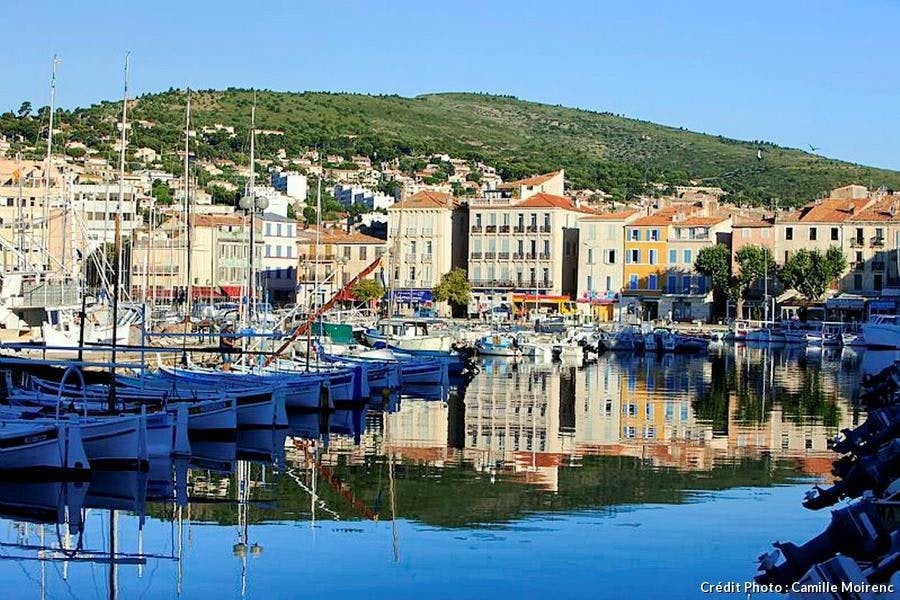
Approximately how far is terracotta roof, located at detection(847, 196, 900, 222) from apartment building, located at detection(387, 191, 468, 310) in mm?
26081

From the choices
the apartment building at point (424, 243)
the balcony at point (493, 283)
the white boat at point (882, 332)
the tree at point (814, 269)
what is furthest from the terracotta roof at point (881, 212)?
the apartment building at point (424, 243)

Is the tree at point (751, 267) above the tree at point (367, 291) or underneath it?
above

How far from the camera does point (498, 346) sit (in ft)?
257

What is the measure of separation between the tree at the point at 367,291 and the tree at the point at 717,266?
20.4 m

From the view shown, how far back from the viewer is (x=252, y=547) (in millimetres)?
21859

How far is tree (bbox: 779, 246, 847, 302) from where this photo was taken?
99.4m

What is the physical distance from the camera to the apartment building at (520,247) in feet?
352

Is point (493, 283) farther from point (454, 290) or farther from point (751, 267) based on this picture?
point (751, 267)

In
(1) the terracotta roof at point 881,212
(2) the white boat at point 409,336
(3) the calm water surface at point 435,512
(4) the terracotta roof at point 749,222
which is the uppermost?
(1) the terracotta roof at point 881,212

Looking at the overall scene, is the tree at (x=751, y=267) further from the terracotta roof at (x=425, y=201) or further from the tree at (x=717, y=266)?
the terracotta roof at (x=425, y=201)

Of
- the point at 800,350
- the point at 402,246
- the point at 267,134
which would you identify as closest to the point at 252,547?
the point at 800,350

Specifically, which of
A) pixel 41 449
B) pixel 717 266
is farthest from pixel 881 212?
pixel 41 449

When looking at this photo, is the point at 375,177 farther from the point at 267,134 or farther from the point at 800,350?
the point at 800,350

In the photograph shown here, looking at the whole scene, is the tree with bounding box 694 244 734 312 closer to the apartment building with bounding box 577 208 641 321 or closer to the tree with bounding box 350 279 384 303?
the apartment building with bounding box 577 208 641 321
